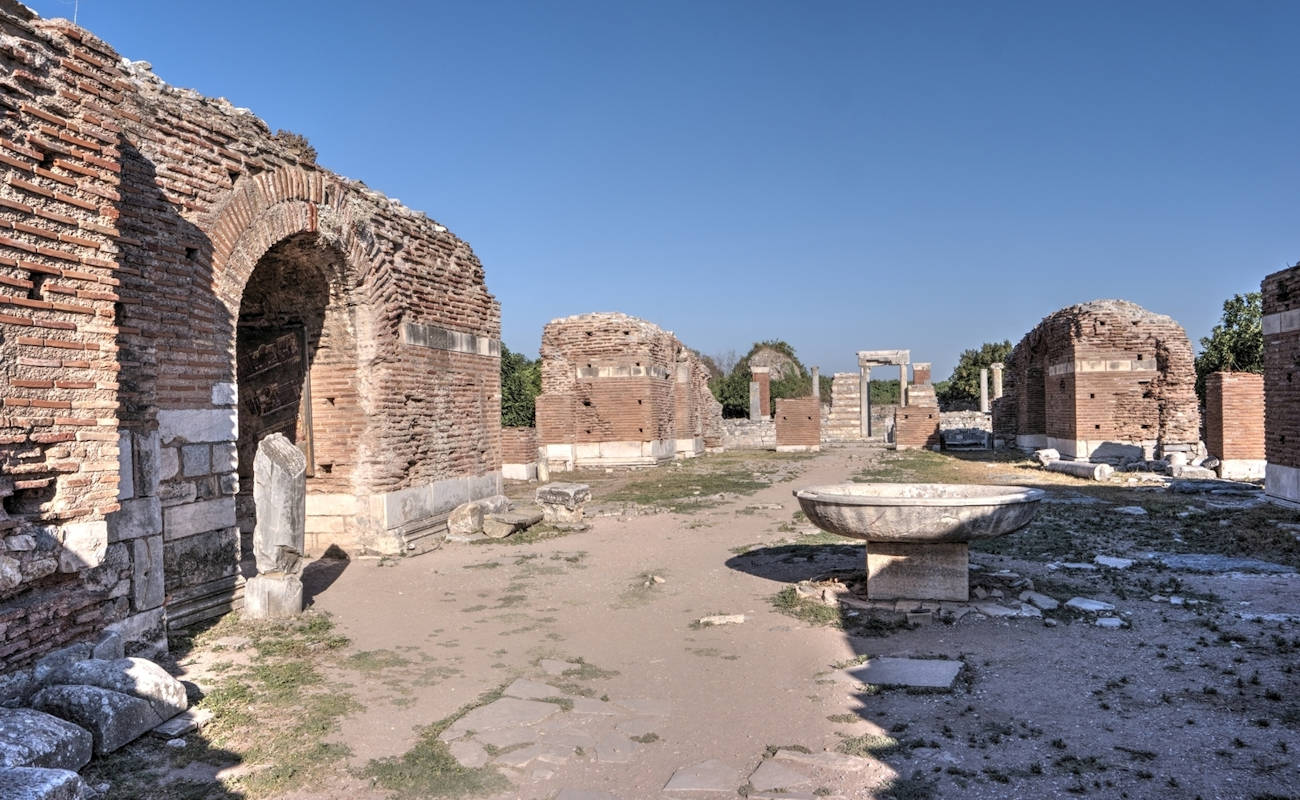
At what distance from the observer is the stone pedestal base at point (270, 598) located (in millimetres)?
6531

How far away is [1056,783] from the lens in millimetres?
3516

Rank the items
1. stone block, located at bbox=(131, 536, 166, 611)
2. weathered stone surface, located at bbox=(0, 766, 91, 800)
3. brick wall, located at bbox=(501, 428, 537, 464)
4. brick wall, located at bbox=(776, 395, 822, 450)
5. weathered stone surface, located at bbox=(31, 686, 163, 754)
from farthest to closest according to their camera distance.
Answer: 1. brick wall, located at bbox=(776, 395, 822, 450)
2. brick wall, located at bbox=(501, 428, 537, 464)
3. stone block, located at bbox=(131, 536, 166, 611)
4. weathered stone surface, located at bbox=(31, 686, 163, 754)
5. weathered stone surface, located at bbox=(0, 766, 91, 800)

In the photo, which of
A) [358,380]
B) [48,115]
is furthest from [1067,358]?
[48,115]

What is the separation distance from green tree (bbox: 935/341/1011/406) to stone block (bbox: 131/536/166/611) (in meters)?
44.7

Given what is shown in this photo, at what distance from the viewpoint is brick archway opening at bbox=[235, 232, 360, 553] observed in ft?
30.5

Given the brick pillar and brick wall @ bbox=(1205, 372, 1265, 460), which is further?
the brick pillar

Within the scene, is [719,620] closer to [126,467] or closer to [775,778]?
[775,778]

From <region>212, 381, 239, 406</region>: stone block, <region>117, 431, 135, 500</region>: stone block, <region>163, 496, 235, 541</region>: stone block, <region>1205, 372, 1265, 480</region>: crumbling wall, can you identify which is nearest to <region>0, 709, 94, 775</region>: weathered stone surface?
<region>117, 431, 135, 500</region>: stone block

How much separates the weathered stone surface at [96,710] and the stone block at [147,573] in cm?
154

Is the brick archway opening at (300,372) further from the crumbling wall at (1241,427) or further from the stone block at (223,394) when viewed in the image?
the crumbling wall at (1241,427)

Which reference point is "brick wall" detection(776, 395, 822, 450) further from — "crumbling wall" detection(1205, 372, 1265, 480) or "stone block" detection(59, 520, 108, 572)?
"stone block" detection(59, 520, 108, 572)

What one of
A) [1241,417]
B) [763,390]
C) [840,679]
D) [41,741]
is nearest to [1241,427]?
[1241,417]

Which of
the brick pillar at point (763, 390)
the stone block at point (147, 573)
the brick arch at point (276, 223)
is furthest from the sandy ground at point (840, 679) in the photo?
the brick pillar at point (763, 390)

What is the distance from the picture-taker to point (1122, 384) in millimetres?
20406
